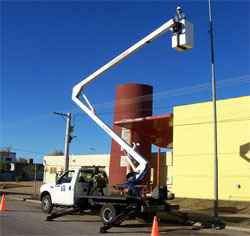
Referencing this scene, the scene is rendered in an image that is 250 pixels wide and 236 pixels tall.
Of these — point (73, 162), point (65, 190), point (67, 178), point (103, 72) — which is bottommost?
point (65, 190)

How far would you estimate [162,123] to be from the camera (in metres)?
37.8

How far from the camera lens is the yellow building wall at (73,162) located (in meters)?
59.8

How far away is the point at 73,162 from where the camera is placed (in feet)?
219

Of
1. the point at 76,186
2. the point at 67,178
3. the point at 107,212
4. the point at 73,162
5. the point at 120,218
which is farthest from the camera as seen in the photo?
the point at 73,162

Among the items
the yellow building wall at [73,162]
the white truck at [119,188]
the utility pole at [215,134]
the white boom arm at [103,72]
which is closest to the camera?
the white truck at [119,188]

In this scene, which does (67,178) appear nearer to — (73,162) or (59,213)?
(59,213)

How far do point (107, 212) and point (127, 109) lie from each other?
27.1 m

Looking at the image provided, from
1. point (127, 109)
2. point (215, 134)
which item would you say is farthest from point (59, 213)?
point (127, 109)

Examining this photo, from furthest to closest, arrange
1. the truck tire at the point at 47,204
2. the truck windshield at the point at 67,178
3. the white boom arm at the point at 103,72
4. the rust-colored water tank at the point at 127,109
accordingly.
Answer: the rust-colored water tank at the point at 127,109, the truck tire at the point at 47,204, the truck windshield at the point at 67,178, the white boom arm at the point at 103,72

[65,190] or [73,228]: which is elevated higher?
[65,190]

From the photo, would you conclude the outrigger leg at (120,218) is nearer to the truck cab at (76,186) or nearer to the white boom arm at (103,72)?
the white boom arm at (103,72)

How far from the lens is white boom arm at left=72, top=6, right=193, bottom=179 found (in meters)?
20.1

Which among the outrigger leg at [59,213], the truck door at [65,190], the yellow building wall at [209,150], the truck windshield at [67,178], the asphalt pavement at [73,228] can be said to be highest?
the yellow building wall at [209,150]

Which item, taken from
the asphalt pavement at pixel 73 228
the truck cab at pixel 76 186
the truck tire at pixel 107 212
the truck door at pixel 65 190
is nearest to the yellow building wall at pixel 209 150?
the truck cab at pixel 76 186
